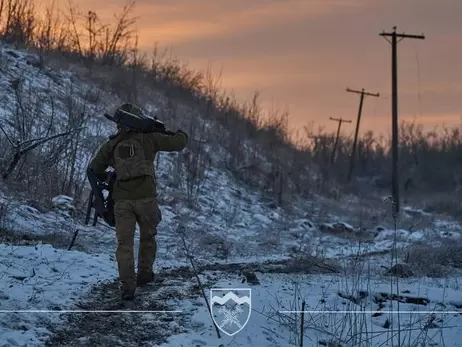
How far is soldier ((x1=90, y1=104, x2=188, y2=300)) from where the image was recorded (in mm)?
6273

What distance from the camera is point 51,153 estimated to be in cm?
1293

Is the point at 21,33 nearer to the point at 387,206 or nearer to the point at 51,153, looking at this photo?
the point at 51,153

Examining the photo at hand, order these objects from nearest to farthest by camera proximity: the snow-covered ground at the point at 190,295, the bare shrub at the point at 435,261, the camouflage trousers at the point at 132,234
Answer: the snow-covered ground at the point at 190,295 → the camouflage trousers at the point at 132,234 → the bare shrub at the point at 435,261

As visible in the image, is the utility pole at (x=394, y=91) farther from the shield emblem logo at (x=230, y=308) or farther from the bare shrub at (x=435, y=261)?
the shield emblem logo at (x=230, y=308)

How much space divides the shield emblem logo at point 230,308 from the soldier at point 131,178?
852 millimetres

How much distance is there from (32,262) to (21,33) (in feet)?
56.1

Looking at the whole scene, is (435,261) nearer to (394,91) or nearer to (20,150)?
(20,150)

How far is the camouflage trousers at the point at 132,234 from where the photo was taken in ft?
20.0

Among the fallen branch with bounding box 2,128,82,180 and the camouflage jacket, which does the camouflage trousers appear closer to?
the camouflage jacket

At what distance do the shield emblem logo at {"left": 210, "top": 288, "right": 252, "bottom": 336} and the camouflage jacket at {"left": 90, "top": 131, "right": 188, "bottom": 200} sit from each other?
1241 millimetres

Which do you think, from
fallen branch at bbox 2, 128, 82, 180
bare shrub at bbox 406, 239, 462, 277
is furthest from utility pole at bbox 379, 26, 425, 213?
fallen branch at bbox 2, 128, 82, 180

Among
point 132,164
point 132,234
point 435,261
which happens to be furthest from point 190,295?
point 435,261

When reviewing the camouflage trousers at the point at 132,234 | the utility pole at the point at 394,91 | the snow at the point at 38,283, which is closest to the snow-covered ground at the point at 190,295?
the snow at the point at 38,283

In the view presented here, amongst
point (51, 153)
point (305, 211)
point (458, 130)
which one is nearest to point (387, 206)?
point (305, 211)
